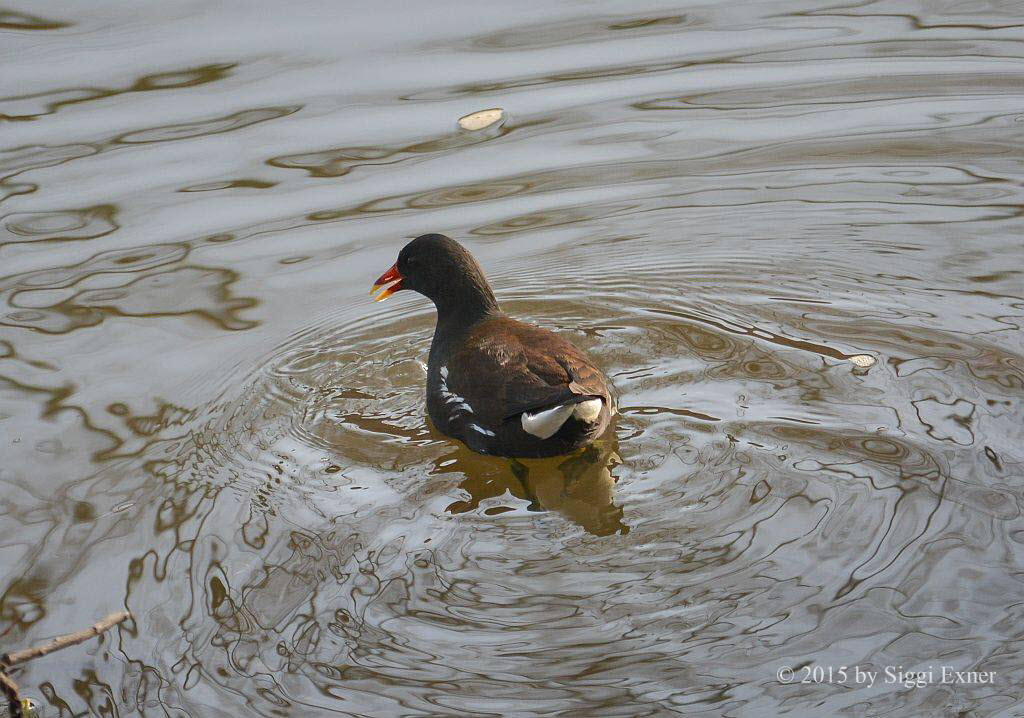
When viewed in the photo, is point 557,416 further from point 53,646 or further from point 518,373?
point 53,646

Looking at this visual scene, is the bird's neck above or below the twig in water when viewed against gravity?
below

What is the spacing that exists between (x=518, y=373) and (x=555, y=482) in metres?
0.41

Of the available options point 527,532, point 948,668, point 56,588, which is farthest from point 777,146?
point 56,588

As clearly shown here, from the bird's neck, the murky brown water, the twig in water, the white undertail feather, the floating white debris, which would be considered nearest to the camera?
the twig in water

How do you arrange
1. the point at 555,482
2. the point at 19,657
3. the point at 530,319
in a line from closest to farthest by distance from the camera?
1. the point at 19,657
2. the point at 555,482
3. the point at 530,319

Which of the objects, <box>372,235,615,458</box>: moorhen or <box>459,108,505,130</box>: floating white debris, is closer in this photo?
<box>372,235,615,458</box>: moorhen

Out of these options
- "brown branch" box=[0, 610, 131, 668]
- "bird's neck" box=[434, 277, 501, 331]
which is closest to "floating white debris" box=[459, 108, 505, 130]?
"bird's neck" box=[434, 277, 501, 331]

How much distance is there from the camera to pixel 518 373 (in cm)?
431

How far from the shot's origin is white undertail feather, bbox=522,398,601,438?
4.06 meters

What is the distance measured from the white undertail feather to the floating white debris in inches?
126

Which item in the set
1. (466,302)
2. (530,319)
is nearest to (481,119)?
(530,319)

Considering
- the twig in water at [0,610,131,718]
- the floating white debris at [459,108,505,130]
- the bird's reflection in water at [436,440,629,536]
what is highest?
the twig in water at [0,610,131,718]

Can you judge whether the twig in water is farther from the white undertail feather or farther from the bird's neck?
the bird's neck

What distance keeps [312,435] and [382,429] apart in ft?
0.89
